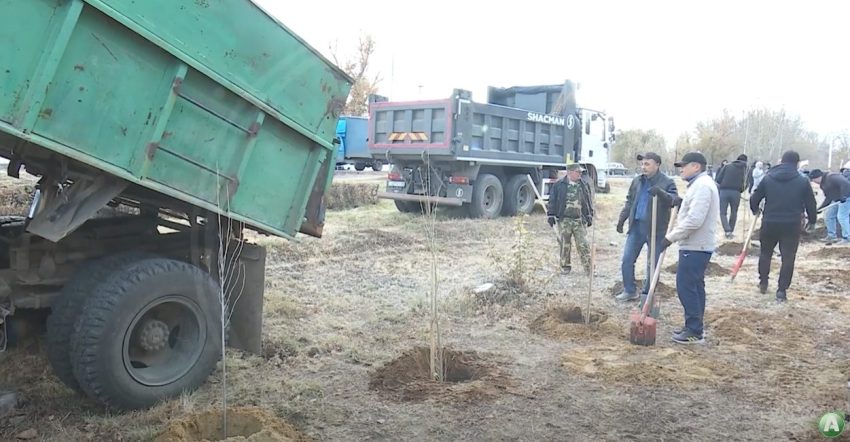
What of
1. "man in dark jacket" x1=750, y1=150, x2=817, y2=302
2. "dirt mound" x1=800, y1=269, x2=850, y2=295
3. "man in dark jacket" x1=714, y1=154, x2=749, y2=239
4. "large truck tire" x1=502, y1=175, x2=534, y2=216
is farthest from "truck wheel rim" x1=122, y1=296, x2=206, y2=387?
"large truck tire" x1=502, y1=175, x2=534, y2=216

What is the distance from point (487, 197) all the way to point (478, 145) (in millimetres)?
1608

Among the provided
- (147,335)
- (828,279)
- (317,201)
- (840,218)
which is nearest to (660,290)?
(828,279)

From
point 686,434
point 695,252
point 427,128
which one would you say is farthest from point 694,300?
point 427,128

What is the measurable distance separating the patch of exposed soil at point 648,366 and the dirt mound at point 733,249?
6.40 m

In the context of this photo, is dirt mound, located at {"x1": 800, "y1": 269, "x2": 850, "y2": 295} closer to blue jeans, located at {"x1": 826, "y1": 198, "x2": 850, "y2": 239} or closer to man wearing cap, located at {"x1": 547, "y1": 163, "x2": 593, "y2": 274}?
man wearing cap, located at {"x1": 547, "y1": 163, "x2": 593, "y2": 274}

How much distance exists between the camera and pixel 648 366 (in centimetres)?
473

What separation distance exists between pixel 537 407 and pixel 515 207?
11126mm

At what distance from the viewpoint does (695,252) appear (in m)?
5.52

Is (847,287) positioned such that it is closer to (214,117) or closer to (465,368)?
(465,368)

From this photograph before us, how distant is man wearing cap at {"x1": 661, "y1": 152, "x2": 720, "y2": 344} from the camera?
546 cm

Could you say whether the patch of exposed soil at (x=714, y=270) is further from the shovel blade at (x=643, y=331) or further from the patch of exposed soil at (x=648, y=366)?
the patch of exposed soil at (x=648, y=366)

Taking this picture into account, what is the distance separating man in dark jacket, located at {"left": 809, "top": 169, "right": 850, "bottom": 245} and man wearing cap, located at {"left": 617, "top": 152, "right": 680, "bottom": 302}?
18.3 feet

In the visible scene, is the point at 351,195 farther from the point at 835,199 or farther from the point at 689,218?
the point at 689,218

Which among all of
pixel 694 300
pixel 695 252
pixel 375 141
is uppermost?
pixel 375 141
